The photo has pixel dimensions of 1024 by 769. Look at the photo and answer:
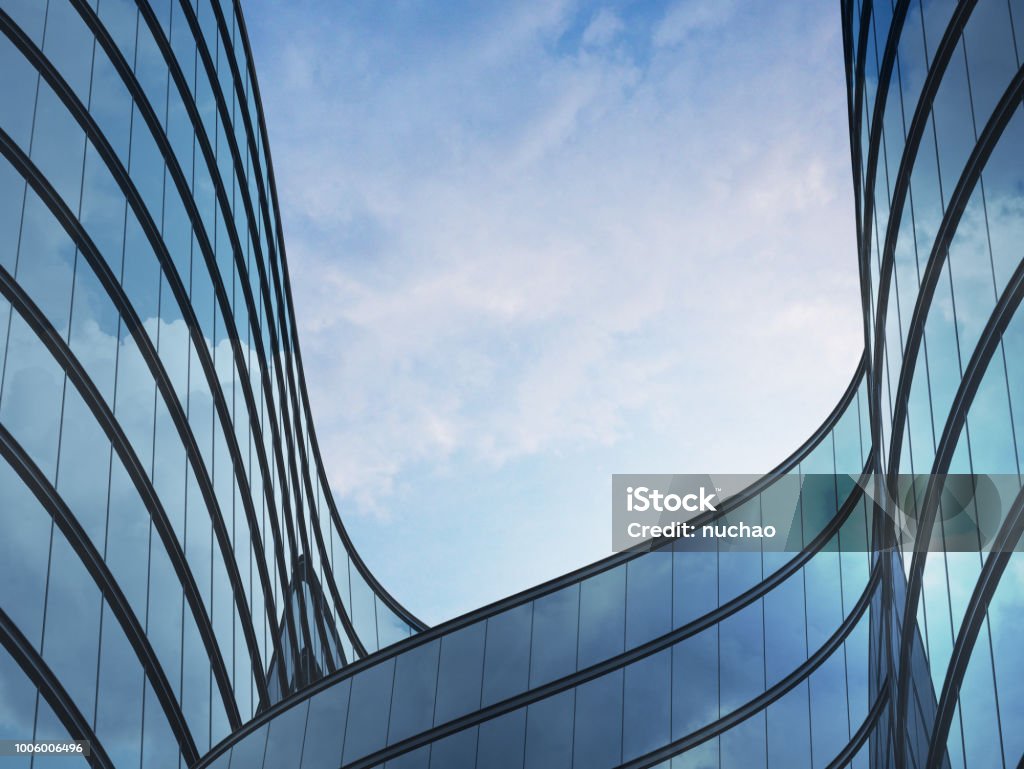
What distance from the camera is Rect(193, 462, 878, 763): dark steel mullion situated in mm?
25062

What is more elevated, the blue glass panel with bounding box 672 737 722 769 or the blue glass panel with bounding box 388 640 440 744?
the blue glass panel with bounding box 388 640 440 744

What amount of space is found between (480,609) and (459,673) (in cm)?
167

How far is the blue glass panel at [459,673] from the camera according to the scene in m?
25.1

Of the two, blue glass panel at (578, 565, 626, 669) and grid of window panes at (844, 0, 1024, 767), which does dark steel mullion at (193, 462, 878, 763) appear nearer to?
blue glass panel at (578, 565, 626, 669)

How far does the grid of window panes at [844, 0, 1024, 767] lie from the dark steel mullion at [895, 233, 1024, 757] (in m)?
0.03

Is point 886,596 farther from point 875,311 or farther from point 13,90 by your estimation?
point 13,90

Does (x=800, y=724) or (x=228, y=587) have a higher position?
(x=228, y=587)

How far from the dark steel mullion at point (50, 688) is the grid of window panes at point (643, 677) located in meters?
4.54

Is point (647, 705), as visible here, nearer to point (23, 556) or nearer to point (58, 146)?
point (23, 556)

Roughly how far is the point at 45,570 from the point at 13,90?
874 cm

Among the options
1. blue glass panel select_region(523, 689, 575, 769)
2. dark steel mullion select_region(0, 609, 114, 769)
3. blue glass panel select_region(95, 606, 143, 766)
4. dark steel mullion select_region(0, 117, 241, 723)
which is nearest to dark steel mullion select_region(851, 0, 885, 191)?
blue glass panel select_region(523, 689, 575, 769)

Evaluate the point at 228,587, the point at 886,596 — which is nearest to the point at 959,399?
the point at 886,596

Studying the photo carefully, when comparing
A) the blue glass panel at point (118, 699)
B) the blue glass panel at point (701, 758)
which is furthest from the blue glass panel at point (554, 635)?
the blue glass panel at point (118, 699)

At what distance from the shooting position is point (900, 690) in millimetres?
21078
